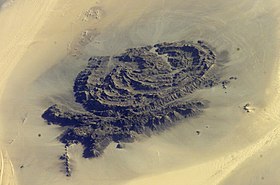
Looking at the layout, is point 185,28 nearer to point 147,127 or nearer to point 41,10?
point 147,127

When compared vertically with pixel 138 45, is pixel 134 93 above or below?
below

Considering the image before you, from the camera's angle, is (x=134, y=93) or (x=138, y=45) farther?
(x=138, y=45)

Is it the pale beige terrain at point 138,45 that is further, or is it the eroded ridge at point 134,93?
the eroded ridge at point 134,93

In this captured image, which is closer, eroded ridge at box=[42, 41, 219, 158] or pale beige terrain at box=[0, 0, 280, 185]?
pale beige terrain at box=[0, 0, 280, 185]
